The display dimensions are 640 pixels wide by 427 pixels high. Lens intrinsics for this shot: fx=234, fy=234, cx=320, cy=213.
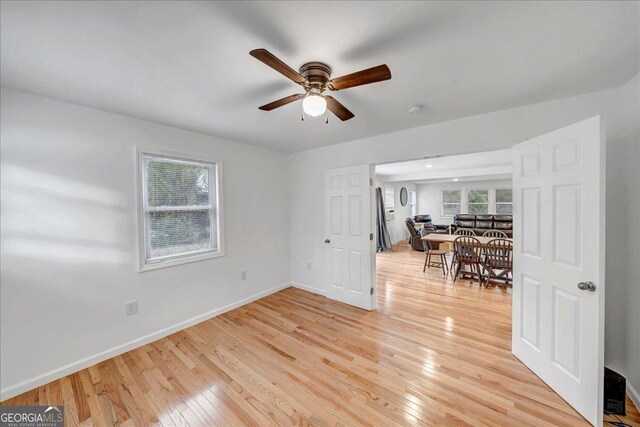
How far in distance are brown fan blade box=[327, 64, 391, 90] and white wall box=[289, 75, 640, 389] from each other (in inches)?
67.8

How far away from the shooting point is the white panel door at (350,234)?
10.6 feet

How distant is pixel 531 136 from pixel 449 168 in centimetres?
491

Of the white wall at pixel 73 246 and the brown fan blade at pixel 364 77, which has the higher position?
the brown fan blade at pixel 364 77

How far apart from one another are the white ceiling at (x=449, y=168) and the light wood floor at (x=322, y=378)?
3620 millimetres

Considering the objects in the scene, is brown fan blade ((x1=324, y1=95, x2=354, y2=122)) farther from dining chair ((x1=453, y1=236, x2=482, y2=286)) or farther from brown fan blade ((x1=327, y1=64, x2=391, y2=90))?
dining chair ((x1=453, y1=236, x2=482, y2=286))

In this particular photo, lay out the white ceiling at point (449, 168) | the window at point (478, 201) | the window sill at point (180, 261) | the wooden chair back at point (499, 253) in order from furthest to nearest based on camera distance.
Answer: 1. the window at point (478, 201)
2. the white ceiling at point (449, 168)
3. the wooden chair back at point (499, 253)
4. the window sill at point (180, 261)

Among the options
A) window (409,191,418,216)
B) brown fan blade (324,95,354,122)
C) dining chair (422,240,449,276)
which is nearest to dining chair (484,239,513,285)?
dining chair (422,240,449,276)

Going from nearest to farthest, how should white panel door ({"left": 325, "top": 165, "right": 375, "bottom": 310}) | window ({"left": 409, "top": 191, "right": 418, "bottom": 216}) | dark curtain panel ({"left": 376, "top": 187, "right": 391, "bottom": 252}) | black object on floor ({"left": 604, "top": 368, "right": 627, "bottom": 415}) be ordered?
1. black object on floor ({"left": 604, "top": 368, "right": 627, "bottom": 415})
2. white panel door ({"left": 325, "top": 165, "right": 375, "bottom": 310})
3. dark curtain panel ({"left": 376, "top": 187, "right": 391, "bottom": 252})
4. window ({"left": 409, "top": 191, "right": 418, "bottom": 216})

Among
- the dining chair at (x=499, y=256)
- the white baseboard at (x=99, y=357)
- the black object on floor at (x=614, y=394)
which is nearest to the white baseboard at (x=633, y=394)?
the black object on floor at (x=614, y=394)

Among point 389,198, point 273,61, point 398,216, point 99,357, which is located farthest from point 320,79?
point 398,216

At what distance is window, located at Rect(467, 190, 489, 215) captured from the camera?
884cm

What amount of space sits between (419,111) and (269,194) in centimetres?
249

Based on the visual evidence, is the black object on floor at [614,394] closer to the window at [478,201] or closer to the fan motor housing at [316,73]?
the fan motor housing at [316,73]

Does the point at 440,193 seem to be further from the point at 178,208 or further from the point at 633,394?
the point at 178,208
